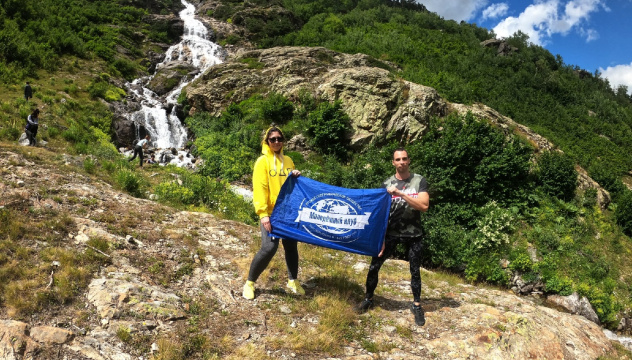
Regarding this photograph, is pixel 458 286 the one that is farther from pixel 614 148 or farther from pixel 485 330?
pixel 614 148

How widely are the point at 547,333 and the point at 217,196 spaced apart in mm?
10213

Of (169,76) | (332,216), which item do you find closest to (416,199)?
(332,216)

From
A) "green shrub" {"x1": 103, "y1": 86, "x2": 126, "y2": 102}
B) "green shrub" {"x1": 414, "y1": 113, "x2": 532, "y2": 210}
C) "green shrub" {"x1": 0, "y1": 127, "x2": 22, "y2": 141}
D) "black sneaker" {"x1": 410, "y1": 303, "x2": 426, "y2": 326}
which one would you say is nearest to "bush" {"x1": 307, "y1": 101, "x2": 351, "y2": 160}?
"green shrub" {"x1": 414, "y1": 113, "x2": 532, "y2": 210}

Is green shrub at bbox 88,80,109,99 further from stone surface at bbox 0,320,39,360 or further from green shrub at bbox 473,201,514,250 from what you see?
green shrub at bbox 473,201,514,250

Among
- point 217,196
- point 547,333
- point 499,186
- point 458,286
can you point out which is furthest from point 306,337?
point 499,186

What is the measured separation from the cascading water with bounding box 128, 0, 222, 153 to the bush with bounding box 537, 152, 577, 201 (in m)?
22.1

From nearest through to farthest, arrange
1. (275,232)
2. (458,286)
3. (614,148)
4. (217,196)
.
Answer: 1. (275,232)
2. (458,286)
3. (217,196)
4. (614,148)

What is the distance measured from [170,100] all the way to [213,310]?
25175mm

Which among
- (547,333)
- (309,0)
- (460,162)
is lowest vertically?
(547,333)

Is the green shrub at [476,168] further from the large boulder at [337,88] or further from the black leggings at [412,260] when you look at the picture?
the black leggings at [412,260]

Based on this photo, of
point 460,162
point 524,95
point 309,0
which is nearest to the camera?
point 460,162

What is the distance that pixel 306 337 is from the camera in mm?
4027

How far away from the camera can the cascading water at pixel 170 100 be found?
864 inches

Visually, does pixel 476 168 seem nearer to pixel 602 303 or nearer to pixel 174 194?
pixel 602 303
